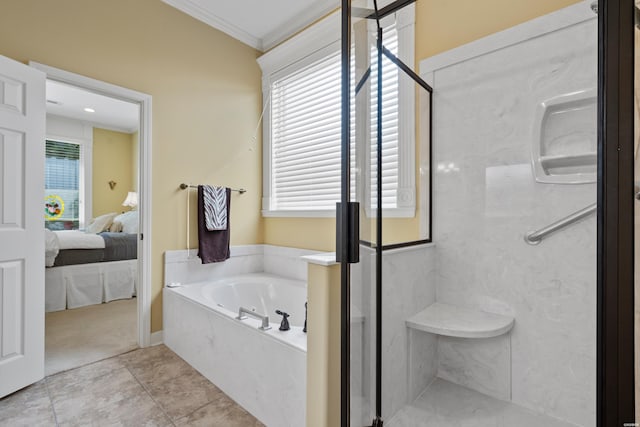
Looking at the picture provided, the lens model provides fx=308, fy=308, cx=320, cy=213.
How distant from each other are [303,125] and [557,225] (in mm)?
2289

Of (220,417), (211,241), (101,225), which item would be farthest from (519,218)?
(101,225)

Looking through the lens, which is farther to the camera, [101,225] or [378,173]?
[101,225]

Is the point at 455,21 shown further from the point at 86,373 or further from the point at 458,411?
the point at 86,373

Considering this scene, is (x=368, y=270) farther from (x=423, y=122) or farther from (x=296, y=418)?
(x=296, y=418)

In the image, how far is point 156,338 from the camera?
2389mm

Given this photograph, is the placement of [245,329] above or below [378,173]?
below

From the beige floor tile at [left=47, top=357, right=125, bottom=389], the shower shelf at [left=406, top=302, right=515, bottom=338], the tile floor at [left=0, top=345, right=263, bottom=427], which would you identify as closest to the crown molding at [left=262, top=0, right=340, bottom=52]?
the shower shelf at [left=406, top=302, right=515, bottom=338]

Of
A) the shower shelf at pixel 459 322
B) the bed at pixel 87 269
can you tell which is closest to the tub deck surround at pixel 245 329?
the shower shelf at pixel 459 322

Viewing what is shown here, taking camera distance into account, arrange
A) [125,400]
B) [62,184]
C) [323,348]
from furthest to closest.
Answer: [62,184] → [125,400] → [323,348]

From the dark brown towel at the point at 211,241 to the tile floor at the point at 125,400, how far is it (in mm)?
854

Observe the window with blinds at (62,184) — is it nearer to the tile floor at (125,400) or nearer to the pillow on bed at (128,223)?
the pillow on bed at (128,223)

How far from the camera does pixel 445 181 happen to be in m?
0.99

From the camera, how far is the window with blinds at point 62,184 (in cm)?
526

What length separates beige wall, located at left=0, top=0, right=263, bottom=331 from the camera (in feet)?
6.41
